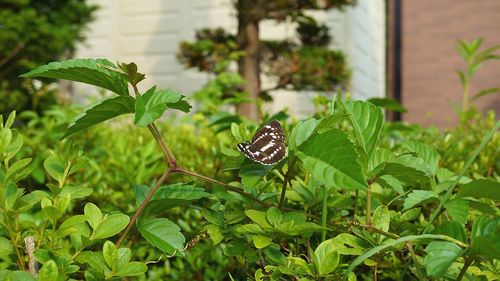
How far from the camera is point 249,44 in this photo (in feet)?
23.7

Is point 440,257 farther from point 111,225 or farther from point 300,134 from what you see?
point 111,225

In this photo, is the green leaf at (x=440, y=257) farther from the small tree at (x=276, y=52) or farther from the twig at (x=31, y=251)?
the small tree at (x=276, y=52)

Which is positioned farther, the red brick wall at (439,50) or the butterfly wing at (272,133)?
the red brick wall at (439,50)

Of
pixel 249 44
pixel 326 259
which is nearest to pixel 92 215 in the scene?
pixel 326 259

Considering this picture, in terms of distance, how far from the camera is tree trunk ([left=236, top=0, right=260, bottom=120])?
7105 millimetres

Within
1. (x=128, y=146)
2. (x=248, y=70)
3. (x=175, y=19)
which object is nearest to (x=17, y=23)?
(x=248, y=70)

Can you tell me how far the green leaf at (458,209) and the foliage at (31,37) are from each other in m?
7.72

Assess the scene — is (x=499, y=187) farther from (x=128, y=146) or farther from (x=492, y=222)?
(x=128, y=146)

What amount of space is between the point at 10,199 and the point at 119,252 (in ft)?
0.63

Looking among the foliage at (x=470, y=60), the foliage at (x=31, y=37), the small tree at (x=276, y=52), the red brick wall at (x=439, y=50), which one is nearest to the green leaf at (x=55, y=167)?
the foliage at (x=470, y=60)

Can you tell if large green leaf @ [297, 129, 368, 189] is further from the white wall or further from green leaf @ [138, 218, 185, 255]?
the white wall

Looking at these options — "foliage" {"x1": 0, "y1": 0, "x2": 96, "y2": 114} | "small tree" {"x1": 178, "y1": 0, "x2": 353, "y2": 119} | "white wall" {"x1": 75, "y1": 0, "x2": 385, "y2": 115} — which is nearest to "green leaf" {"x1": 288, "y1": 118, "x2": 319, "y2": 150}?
"small tree" {"x1": 178, "y1": 0, "x2": 353, "y2": 119}

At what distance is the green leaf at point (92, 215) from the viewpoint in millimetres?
899

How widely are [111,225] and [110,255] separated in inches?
2.4
